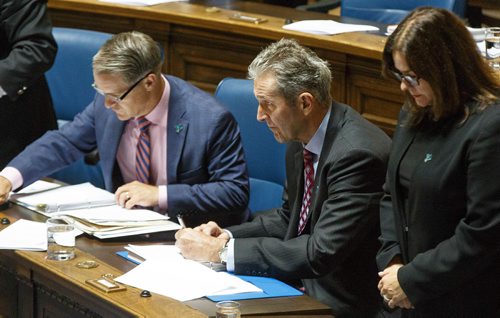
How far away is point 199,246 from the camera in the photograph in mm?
3328

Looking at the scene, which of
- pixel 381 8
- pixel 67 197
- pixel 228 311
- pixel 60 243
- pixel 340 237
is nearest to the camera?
pixel 228 311

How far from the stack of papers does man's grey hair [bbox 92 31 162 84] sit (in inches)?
18.5

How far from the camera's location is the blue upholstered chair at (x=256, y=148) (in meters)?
4.20

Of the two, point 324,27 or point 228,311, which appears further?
point 324,27

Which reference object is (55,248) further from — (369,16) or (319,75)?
(369,16)

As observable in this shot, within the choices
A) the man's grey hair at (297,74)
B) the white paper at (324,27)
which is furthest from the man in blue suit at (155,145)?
the white paper at (324,27)

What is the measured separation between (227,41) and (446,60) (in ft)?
9.76

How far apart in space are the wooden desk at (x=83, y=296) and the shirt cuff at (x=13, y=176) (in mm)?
246

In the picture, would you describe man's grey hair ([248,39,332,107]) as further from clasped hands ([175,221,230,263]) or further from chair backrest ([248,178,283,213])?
chair backrest ([248,178,283,213])

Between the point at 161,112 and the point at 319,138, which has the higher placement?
the point at 319,138

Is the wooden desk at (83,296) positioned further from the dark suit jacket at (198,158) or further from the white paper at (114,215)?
the dark suit jacket at (198,158)

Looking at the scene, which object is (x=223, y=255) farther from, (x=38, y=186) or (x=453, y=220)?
(x=38, y=186)

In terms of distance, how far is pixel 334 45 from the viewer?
5.15 metres

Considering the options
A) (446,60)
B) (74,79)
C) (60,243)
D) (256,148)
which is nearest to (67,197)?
(60,243)
